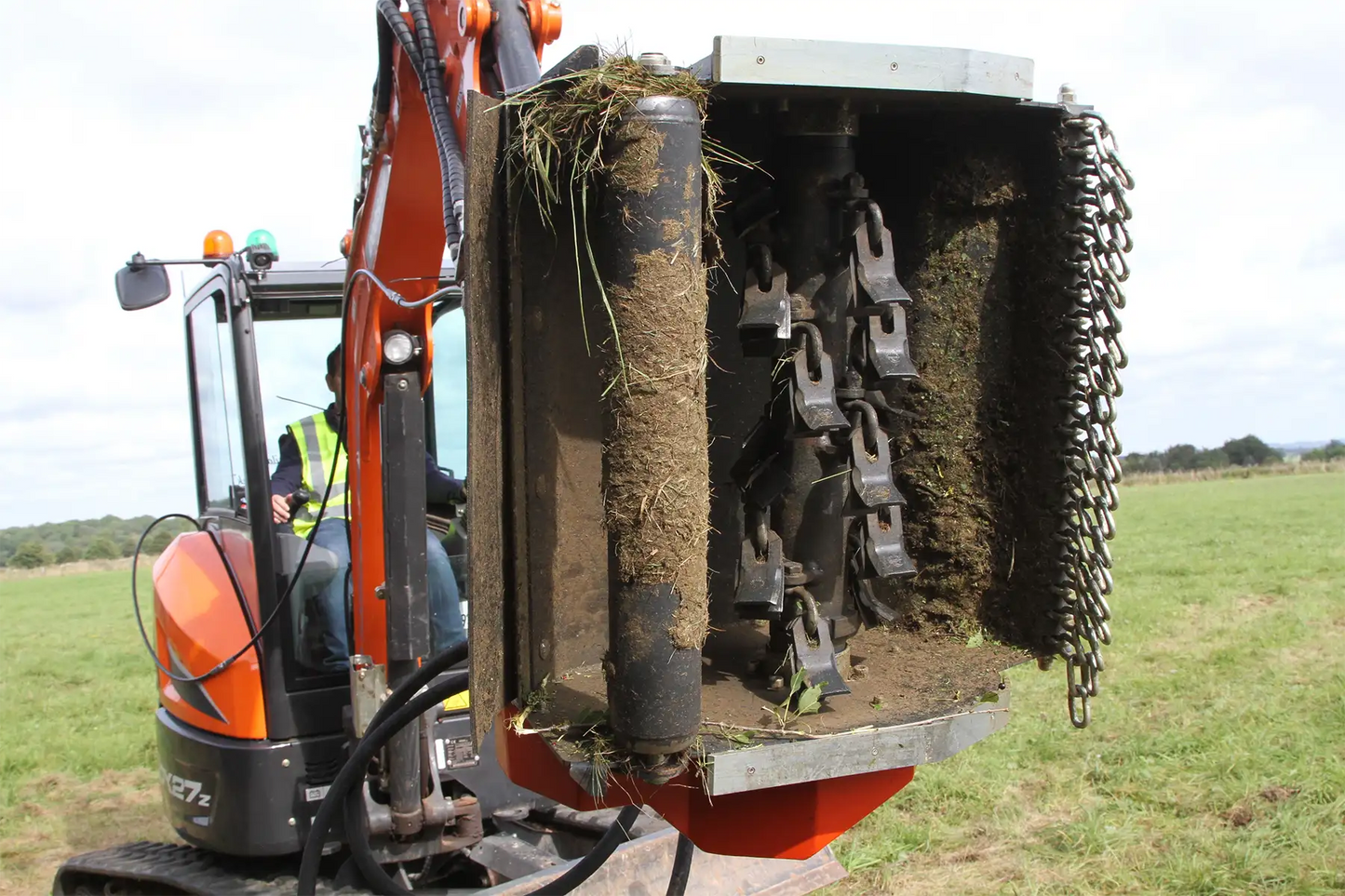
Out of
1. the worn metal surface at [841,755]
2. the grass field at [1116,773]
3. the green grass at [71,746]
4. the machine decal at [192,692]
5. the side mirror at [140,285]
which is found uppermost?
the side mirror at [140,285]

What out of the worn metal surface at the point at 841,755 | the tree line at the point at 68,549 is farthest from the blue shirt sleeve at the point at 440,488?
the tree line at the point at 68,549

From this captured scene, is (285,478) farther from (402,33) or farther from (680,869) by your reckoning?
(680,869)

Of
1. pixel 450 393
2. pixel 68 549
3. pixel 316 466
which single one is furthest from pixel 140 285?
pixel 68 549

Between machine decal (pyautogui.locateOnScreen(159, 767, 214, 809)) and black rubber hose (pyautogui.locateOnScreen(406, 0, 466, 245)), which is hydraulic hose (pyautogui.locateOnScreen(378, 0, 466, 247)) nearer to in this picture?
black rubber hose (pyautogui.locateOnScreen(406, 0, 466, 245))

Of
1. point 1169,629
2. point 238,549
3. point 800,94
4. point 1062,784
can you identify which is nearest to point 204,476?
point 238,549

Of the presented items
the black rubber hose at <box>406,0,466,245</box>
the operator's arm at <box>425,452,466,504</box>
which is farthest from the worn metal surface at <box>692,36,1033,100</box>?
the operator's arm at <box>425,452,466,504</box>

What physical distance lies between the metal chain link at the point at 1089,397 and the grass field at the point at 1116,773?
8.70 ft

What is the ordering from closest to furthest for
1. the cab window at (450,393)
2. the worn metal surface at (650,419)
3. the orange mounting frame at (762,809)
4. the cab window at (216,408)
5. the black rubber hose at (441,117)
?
the worn metal surface at (650,419) → the orange mounting frame at (762,809) → the black rubber hose at (441,117) → the cab window at (216,408) → the cab window at (450,393)

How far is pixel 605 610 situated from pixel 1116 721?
5.68m

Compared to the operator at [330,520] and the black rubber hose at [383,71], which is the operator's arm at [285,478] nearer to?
the operator at [330,520]

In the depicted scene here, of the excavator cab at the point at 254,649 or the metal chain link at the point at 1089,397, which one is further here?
the excavator cab at the point at 254,649

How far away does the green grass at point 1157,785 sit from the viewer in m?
4.95

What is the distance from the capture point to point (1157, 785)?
19.6ft

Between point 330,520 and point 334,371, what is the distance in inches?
21.9
